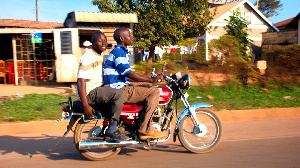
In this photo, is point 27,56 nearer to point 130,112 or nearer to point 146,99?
point 130,112

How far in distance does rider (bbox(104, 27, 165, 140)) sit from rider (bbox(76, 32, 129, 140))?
0.49ft

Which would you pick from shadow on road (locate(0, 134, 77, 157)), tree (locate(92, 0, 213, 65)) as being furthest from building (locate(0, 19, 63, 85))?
shadow on road (locate(0, 134, 77, 157))

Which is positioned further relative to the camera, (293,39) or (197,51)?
(293,39)

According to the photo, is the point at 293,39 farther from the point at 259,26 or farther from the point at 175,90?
the point at 175,90

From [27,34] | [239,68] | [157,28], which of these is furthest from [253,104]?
[157,28]

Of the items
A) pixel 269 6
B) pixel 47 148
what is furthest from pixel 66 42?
pixel 269 6

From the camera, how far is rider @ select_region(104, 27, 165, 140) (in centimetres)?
425

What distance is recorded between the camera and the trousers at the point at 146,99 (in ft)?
14.0

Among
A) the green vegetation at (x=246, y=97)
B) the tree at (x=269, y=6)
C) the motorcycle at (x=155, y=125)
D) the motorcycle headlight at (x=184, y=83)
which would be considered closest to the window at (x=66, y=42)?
the green vegetation at (x=246, y=97)

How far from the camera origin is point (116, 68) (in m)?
4.33

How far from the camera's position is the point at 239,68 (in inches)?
396

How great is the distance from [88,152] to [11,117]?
308 cm

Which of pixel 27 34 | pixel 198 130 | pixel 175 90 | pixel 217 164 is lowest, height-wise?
pixel 217 164

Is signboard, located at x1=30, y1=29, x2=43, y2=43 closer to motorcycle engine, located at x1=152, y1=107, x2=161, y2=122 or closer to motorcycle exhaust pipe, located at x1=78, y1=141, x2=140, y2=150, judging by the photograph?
motorcycle exhaust pipe, located at x1=78, y1=141, x2=140, y2=150
